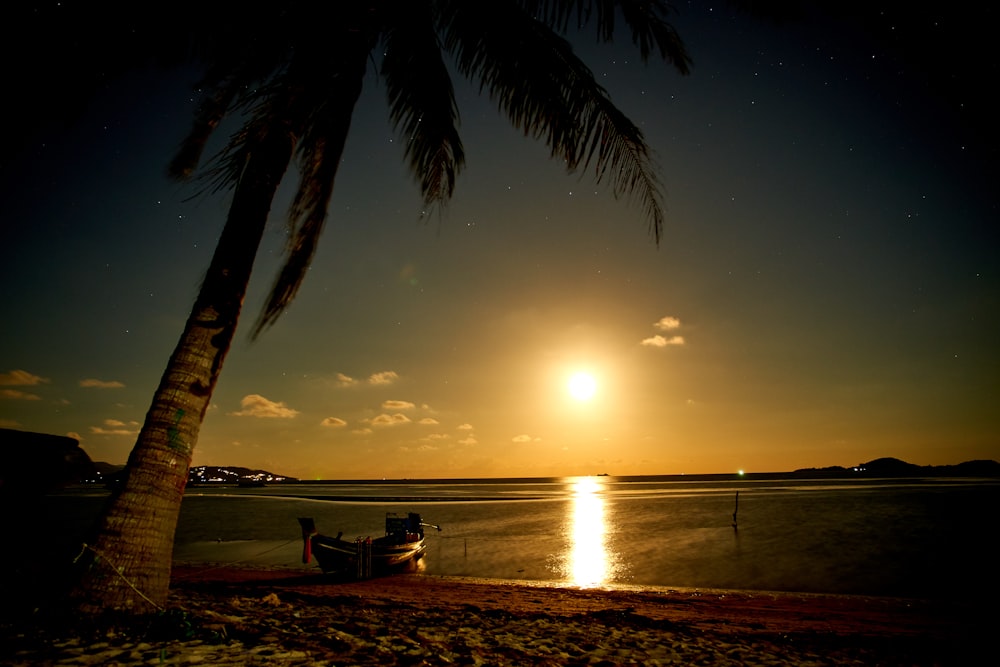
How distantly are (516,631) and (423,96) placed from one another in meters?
7.98

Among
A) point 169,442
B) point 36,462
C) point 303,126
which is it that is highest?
point 303,126

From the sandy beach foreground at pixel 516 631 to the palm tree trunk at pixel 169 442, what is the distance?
15.3 inches

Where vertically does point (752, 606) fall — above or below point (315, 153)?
below

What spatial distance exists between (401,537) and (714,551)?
1580cm

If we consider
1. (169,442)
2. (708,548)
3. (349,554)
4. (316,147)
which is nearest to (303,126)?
(316,147)

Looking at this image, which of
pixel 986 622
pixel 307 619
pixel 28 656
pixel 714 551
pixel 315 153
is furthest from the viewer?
pixel 714 551

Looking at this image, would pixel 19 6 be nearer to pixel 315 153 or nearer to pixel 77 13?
pixel 77 13

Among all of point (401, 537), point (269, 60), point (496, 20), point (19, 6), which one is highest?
point (496, 20)

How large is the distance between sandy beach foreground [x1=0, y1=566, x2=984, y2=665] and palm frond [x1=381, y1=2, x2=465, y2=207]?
18.8 ft

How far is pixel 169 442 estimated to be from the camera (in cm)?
424

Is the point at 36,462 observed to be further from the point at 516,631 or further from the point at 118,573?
the point at 516,631

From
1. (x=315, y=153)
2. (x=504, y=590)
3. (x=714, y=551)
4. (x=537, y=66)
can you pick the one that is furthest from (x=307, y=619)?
(x=714, y=551)

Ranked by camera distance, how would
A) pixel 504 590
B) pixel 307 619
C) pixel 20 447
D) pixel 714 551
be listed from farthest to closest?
1. pixel 714 551
2. pixel 504 590
3. pixel 20 447
4. pixel 307 619

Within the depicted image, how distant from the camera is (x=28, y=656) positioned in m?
3.24
